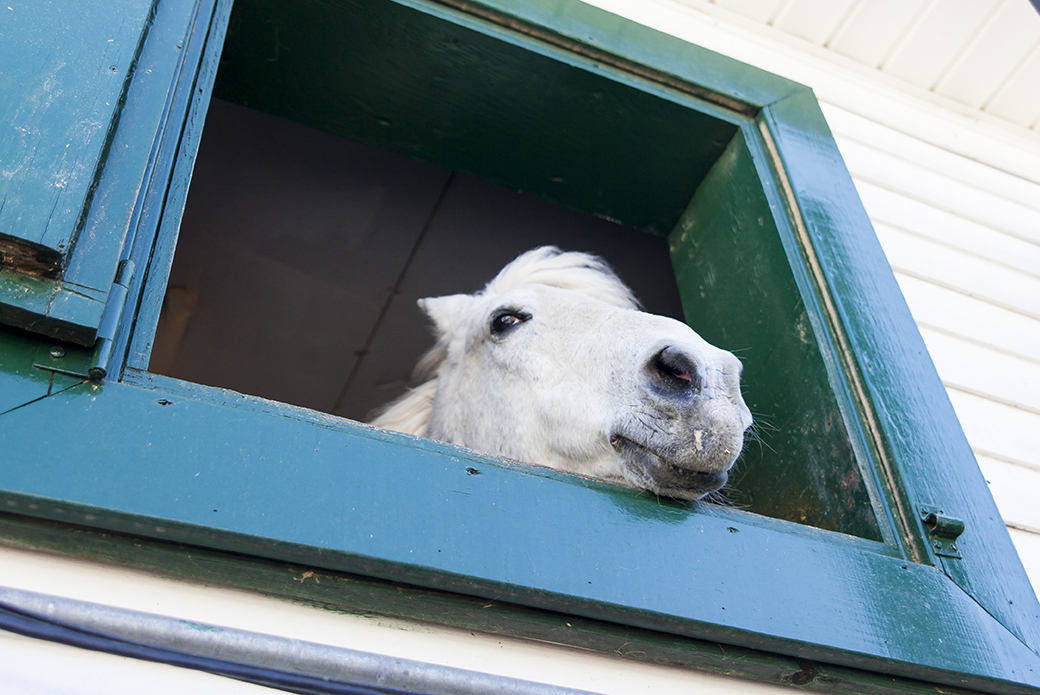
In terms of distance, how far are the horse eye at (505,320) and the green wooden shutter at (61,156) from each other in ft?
2.89

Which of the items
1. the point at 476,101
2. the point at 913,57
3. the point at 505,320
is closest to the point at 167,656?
the point at 505,320

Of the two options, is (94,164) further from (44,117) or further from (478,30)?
(478,30)

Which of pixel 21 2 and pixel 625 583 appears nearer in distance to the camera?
pixel 625 583

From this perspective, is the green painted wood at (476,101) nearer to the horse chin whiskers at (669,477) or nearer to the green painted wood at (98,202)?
the green painted wood at (98,202)

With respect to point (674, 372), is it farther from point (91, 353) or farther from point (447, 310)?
point (447, 310)

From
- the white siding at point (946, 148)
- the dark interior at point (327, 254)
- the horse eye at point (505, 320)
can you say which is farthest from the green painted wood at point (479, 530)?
the dark interior at point (327, 254)

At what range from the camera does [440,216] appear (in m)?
3.07

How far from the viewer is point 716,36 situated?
233cm

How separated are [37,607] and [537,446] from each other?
936 millimetres

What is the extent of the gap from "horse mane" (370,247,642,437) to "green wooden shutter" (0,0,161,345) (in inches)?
43.5

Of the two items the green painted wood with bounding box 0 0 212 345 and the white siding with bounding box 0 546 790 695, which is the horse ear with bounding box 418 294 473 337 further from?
the white siding with bounding box 0 546 790 695

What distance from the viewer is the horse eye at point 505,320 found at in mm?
1757

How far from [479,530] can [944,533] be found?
0.93 meters

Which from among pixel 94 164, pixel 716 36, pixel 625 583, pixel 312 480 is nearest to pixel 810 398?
pixel 625 583
